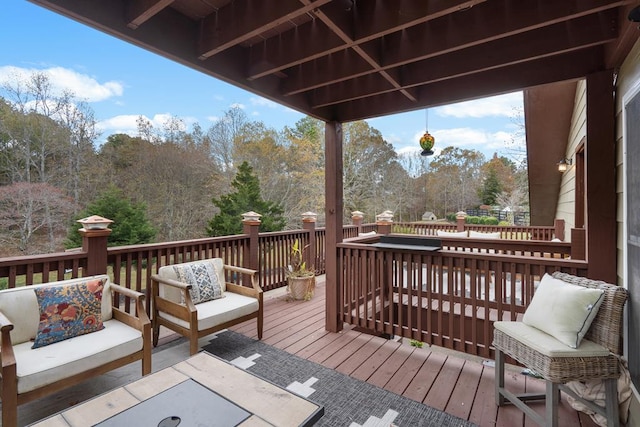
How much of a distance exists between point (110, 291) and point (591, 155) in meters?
4.11

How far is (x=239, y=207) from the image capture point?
32.1ft

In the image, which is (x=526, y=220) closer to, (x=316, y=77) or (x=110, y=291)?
(x=316, y=77)

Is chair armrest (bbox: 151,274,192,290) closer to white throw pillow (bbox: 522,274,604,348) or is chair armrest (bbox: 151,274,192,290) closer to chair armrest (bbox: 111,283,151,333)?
chair armrest (bbox: 111,283,151,333)

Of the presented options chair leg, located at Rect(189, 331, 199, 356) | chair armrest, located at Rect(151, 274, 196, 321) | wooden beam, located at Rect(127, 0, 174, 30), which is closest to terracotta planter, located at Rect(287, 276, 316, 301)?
chair armrest, located at Rect(151, 274, 196, 321)

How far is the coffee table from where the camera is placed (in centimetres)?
132

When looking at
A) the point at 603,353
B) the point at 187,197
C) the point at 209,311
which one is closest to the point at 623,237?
the point at 603,353

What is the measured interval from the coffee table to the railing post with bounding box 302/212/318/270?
4.23 metres

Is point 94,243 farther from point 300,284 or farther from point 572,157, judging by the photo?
point 572,157

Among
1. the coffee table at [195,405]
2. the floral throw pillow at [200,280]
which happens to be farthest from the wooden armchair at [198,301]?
the coffee table at [195,405]

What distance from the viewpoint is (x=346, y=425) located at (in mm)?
1960

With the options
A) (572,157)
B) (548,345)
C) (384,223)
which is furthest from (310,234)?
(572,157)

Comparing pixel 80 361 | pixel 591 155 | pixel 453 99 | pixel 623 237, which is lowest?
pixel 80 361

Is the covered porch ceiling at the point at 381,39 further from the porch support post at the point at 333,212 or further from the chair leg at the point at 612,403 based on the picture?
the chair leg at the point at 612,403

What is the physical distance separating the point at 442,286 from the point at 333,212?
145cm
